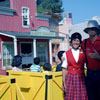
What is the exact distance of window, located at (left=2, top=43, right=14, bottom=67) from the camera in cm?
1338

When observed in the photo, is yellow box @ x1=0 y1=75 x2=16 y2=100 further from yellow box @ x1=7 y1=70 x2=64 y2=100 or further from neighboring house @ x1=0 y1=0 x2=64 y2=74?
neighboring house @ x1=0 y1=0 x2=64 y2=74

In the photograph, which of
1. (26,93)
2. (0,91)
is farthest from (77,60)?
(26,93)

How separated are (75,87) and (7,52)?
10353 millimetres

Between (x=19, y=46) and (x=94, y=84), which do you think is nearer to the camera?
(x=94, y=84)

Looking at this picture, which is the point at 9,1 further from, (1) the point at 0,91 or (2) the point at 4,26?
(1) the point at 0,91

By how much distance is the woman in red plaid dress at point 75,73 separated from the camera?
368 centimetres

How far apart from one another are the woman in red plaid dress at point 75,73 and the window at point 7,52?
10.1 metres

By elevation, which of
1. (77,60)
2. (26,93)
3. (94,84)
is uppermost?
(77,60)

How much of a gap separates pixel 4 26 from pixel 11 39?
913 millimetres

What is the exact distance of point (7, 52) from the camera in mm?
13602

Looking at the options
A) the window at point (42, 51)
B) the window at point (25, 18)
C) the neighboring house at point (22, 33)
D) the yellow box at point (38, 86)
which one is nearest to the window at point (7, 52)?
the neighboring house at point (22, 33)

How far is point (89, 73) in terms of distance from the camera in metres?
3.68

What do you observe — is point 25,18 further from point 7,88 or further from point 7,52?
point 7,88

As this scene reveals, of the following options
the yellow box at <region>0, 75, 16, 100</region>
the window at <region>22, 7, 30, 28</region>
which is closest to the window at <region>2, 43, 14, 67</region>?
the window at <region>22, 7, 30, 28</region>
